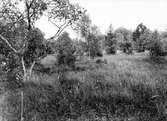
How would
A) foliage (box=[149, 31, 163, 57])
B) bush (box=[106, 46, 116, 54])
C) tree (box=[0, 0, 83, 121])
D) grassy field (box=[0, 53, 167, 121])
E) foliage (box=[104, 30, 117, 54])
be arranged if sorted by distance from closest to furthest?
1. grassy field (box=[0, 53, 167, 121])
2. tree (box=[0, 0, 83, 121])
3. foliage (box=[149, 31, 163, 57])
4. foliage (box=[104, 30, 117, 54])
5. bush (box=[106, 46, 116, 54])

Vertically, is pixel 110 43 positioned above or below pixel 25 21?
above

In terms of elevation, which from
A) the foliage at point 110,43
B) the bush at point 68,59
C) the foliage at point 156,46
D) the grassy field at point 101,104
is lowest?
the grassy field at point 101,104

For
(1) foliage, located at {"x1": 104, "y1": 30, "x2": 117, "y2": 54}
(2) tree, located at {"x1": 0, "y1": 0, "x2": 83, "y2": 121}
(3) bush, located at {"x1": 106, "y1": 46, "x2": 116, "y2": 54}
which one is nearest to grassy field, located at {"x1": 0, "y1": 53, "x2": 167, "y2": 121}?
(2) tree, located at {"x1": 0, "y1": 0, "x2": 83, "y2": 121}

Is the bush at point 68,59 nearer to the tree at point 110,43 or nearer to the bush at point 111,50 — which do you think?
the tree at point 110,43

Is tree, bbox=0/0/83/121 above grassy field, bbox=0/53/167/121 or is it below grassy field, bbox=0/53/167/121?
above

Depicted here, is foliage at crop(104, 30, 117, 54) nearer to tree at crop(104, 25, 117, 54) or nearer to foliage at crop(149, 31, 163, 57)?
tree at crop(104, 25, 117, 54)

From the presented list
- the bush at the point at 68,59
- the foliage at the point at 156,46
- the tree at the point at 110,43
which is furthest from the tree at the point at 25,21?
the tree at the point at 110,43

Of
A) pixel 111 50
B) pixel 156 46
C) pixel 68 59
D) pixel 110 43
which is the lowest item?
pixel 68 59

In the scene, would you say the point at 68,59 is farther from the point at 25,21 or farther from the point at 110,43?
the point at 110,43

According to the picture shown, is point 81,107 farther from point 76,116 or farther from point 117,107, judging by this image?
point 117,107

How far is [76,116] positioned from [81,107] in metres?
0.34

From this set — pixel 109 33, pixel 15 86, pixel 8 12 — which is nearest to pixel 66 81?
pixel 15 86

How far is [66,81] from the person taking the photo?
6621 mm

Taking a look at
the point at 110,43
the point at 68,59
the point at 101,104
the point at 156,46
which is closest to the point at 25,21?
the point at 101,104
